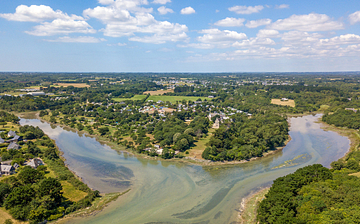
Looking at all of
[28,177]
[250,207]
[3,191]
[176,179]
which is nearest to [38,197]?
[3,191]

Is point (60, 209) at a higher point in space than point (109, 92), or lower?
lower

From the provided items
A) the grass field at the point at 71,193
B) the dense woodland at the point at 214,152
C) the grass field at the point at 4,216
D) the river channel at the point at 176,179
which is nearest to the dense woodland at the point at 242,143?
the dense woodland at the point at 214,152

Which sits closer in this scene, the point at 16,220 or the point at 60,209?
the point at 16,220

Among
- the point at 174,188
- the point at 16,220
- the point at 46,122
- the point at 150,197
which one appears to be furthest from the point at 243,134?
the point at 46,122

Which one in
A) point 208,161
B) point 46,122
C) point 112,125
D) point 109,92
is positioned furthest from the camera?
point 109,92

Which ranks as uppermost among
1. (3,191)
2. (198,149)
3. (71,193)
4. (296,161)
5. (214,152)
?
(3,191)

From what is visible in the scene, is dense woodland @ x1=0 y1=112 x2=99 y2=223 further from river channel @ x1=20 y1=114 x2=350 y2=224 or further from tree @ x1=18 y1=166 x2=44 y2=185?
river channel @ x1=20 y1=114 x2=350 y2=224

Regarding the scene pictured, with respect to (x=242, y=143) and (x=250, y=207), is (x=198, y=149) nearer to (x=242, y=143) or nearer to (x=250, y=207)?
(x=242, y=143)

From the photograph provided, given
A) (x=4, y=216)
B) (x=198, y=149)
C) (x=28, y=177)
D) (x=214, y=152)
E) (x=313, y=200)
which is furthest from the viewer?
(x=198, y=149)

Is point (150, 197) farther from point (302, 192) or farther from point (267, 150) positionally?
point (267, 150)
